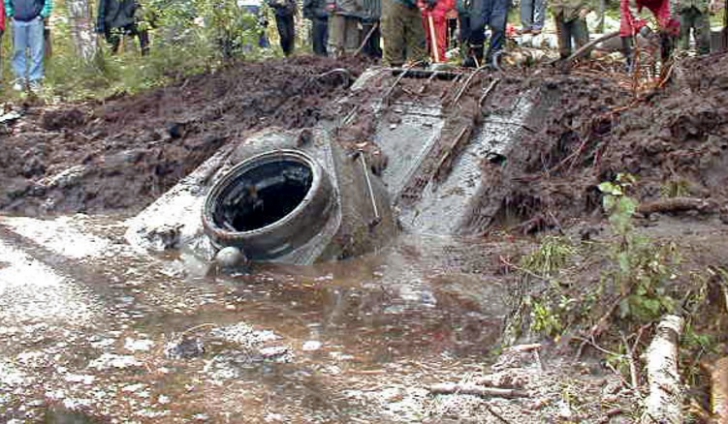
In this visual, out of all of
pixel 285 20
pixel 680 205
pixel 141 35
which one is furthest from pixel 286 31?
pixel 680 205

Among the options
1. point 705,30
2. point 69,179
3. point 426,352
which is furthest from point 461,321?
point 705,30

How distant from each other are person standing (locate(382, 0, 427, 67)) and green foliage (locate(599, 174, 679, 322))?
20.9 ft

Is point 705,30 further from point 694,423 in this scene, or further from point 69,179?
point 694,423

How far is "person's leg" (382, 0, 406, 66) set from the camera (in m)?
10.9

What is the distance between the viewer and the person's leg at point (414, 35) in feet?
35.7

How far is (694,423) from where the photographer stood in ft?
12.6

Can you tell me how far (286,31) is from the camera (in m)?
12.8

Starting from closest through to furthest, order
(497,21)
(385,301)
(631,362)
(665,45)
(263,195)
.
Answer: (631,362) < (385,301) < (263,195) < (665,45) < (497,21)

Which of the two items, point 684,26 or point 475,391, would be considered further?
point 684,26

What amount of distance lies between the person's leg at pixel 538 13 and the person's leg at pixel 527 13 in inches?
1.4

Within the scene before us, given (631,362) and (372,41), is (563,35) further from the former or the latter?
(631,362)

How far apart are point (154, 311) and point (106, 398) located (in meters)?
1.31

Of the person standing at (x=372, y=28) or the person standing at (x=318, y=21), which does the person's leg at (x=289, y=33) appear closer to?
the person standing at (x=318, y=21)

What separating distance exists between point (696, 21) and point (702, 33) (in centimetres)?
14
